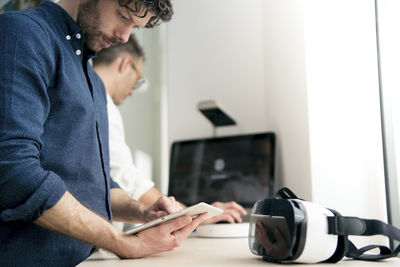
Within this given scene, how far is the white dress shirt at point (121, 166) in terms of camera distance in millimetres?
1987

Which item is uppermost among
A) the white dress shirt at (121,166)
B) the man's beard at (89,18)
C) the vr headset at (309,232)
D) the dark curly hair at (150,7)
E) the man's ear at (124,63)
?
the man's ear at (124,63)

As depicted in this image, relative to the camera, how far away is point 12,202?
979mm

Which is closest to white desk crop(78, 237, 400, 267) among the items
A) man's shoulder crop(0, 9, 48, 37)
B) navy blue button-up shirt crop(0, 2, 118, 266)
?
navy blue button-up shirt crop(0, 2, 118, 266)

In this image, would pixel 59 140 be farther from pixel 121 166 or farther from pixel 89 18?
pixel 121 166

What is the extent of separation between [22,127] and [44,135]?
5.3 inches

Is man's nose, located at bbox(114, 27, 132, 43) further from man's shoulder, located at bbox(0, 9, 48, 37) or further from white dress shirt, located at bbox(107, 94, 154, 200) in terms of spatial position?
white dress shirt, located at bbox(107, 94, 154, 200)

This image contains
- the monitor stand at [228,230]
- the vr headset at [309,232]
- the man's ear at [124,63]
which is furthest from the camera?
the man's ear at [124,63]

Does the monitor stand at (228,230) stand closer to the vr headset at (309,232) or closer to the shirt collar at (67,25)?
the vr headset at (309,232)

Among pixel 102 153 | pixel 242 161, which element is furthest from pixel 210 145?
pixel 102 153

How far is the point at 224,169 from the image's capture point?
2.12m

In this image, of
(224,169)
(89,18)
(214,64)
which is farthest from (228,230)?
(214,64)

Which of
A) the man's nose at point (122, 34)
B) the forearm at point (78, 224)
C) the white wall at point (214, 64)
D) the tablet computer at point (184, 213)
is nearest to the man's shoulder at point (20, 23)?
the man's nose at point (122, 34)

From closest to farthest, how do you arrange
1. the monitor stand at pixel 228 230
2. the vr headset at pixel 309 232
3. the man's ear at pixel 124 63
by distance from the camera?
the vr headset at pixel 309 232
the monitor stand at pixel 228 230
the man's ear at pixel 124 63

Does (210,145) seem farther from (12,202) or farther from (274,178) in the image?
(12,202)
